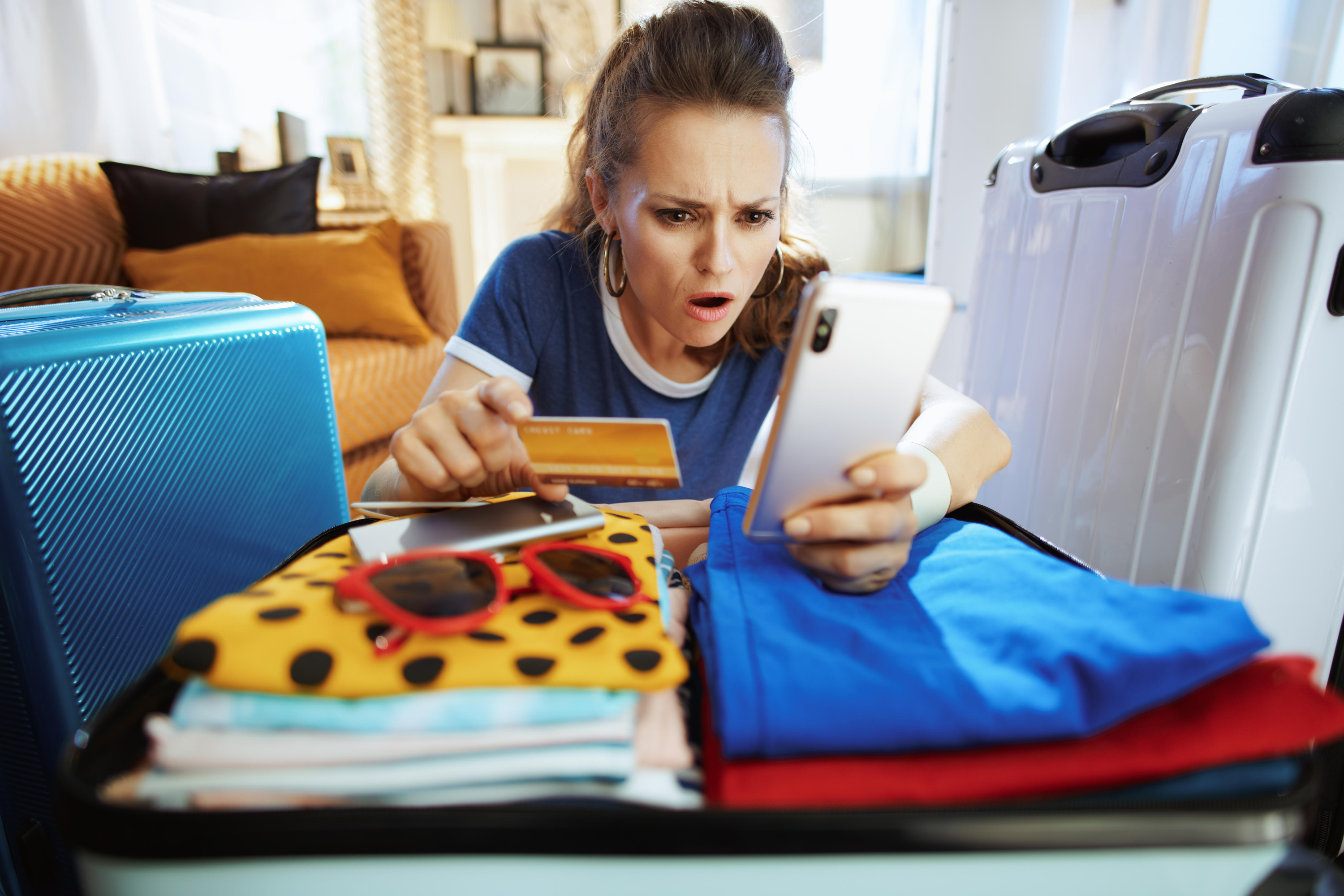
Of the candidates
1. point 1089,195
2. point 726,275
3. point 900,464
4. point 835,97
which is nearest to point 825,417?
point 900,464

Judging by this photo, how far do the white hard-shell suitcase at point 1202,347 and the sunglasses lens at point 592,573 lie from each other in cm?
54

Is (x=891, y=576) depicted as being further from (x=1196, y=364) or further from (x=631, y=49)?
(x=631, y=49)

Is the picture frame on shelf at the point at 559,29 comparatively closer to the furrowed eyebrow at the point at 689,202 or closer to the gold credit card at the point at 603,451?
the furrowed eyebrow at the point at 689,202

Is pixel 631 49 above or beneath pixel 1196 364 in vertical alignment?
above

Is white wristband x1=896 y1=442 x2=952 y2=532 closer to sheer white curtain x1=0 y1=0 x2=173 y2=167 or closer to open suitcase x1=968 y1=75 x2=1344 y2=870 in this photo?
open suitcase x1=968 y1=75 x2=1344 y2=870

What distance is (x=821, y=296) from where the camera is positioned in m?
0.34

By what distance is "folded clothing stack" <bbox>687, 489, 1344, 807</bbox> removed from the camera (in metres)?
0.27

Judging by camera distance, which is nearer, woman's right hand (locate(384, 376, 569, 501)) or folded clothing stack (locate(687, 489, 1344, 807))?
folded clothing stack (locate(687, 489, 1344, 807))

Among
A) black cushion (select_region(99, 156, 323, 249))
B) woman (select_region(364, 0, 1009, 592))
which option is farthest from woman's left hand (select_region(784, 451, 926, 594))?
black cushion (select_region(99, 156, 323, 249))

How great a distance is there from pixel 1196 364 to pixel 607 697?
60cm

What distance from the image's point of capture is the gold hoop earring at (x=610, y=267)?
94 centimetres

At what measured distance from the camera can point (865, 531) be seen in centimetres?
39

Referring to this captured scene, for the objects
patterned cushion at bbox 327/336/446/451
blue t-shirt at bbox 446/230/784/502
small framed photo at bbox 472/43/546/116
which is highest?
small framed photo at bbox 472/43/546/116

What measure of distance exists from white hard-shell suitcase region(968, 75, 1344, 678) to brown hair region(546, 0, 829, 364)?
12.3 inches
